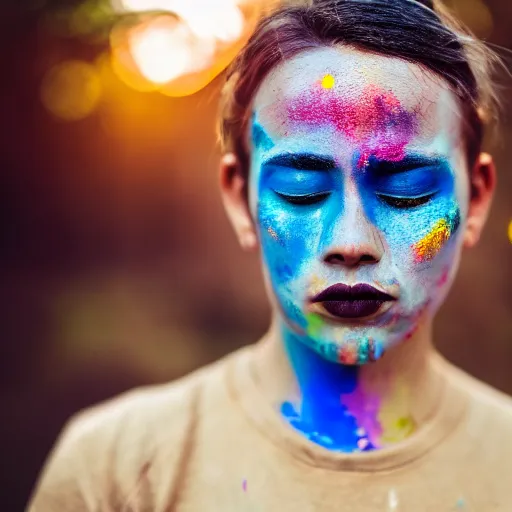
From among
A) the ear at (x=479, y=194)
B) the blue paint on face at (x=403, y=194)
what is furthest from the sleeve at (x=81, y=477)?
the ear at (x=479, y=194)

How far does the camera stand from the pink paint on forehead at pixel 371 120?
100 cm

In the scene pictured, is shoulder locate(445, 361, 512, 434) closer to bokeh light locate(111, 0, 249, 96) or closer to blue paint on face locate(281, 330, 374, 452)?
blue paint on face locate(281, 330, 374, 452)

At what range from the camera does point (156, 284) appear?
178 cm

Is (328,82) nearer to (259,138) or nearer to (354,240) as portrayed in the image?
(259,138)

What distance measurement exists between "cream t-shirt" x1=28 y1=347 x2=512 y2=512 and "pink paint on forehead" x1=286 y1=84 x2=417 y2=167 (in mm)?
457

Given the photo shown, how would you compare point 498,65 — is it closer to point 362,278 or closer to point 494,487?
point 362,278

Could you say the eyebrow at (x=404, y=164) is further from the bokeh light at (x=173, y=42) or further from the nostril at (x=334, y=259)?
the bokeh light at (x=173, y=42)

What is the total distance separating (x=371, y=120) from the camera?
1001 millimetres

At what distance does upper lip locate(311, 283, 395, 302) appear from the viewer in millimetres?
1003

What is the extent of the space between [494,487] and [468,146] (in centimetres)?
61

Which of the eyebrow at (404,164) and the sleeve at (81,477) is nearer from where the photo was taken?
the eyebrow at (404,164)

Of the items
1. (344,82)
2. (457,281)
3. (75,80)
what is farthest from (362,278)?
(75,80)

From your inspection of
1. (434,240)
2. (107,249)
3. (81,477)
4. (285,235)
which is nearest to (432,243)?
(434,240)

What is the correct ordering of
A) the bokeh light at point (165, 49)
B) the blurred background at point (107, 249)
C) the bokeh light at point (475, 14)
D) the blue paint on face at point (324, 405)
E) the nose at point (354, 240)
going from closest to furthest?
the nose at point (354, 240)
the blue paint on face at point (324, 405)
the bokeh light at point (475, 14)
the bokeh light at point (165, 49)
the blurred background at point (107, 249)
